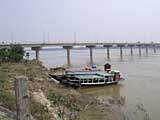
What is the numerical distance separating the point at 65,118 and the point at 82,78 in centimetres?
1826

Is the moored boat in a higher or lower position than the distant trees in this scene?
lower

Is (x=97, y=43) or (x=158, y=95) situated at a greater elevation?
(x=97, y=43)

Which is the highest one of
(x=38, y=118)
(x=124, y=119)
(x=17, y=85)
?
(x=17, y=85)

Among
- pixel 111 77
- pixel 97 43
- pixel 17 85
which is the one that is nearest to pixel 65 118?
pixel 17 85

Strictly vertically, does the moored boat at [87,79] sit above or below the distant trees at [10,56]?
below

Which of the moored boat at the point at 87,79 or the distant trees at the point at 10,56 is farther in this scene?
the distant trees at the point at 10,56

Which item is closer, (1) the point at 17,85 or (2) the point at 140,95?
(1) the point at 17,85

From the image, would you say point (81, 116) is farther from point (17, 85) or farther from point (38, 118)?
point (17, 85)

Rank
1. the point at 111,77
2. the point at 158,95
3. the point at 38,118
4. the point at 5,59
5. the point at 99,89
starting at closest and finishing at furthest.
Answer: the point at 38,118 → the point at 158,95 → the point at 99,89 → the point at 111,77 → the point at 5,59

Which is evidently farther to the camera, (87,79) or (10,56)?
(10,56)

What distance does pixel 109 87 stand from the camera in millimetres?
32406

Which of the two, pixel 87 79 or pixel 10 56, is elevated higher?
pixel 10 56

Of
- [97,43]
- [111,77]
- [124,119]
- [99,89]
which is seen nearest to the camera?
[124,119]

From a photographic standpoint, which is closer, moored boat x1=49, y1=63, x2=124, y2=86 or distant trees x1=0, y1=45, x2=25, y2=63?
moored boat x1=49, y1=63, x2=124, y2=86
